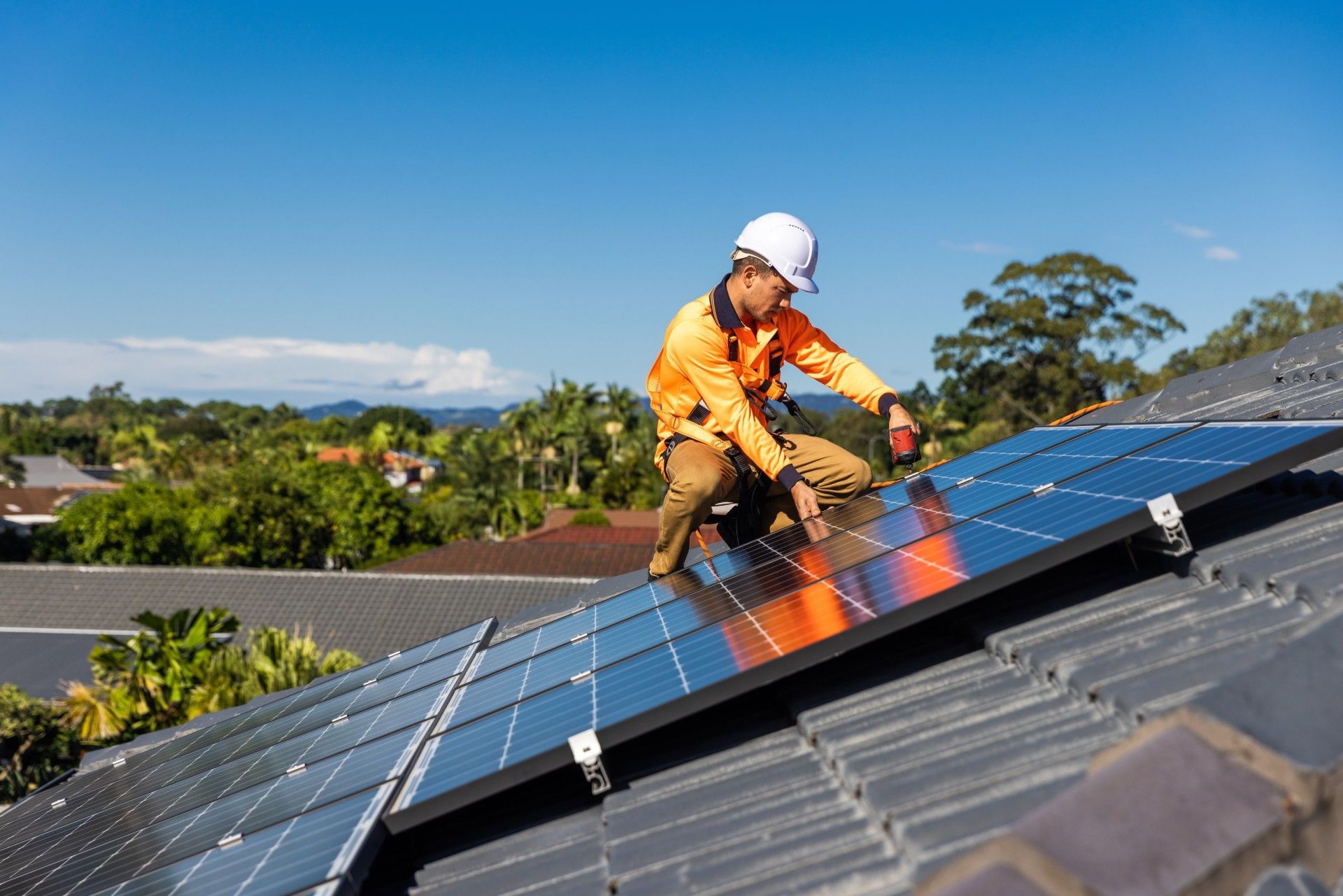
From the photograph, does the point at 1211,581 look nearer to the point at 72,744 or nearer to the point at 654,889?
the point at 654,889

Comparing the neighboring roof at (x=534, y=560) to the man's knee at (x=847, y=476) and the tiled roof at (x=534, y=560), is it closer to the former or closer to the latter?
the tiled roof at (x=534, y=560)

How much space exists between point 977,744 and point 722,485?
3.20 metres

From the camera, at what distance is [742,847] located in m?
3.04

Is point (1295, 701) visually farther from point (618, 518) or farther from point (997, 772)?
point (618, 518)

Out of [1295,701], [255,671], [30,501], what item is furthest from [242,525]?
[1295,701]

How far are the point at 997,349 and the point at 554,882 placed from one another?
6172 centimetres

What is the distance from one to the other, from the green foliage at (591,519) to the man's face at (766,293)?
5589cm

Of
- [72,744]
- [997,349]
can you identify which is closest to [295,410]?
[997,349]

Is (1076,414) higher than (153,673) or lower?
higher

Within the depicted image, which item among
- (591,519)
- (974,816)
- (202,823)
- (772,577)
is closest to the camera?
(974,816)

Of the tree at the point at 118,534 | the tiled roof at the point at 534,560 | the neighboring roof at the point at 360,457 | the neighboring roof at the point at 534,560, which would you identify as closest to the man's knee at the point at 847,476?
the tiled roof at the point at 534,560

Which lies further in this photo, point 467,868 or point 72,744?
point 72,744

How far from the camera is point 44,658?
35031 mm

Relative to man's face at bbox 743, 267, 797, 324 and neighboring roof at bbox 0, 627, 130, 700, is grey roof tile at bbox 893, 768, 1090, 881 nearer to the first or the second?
man's face at bbox 743, 267, 797, 324
